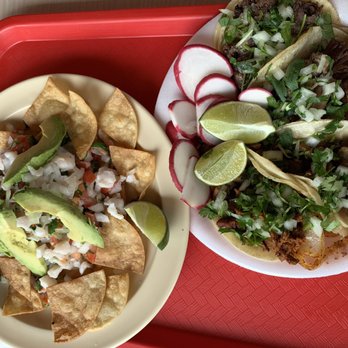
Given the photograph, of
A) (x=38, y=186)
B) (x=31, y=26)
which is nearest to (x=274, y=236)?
(x=38, y=186)

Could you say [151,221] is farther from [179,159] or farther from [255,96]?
[255,96]

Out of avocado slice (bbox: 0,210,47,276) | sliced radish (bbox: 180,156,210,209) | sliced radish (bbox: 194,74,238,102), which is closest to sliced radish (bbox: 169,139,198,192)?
sliced radish (bbox: 180,156,210,209)

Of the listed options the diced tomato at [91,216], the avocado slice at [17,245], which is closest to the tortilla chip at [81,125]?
the diced tomato at [91,216]

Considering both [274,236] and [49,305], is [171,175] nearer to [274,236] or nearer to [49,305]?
[274,236]

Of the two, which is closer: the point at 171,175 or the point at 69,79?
the point at 171,175

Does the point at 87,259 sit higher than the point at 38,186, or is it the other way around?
the point at 38,186

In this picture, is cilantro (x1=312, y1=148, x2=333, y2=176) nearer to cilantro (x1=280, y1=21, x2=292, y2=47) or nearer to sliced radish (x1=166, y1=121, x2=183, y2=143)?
cilantro (x1=280, y1=21, x2=292, y2=47)
